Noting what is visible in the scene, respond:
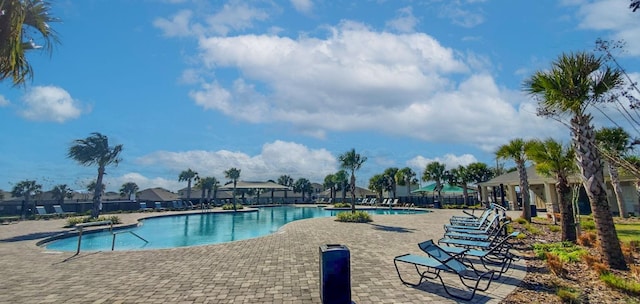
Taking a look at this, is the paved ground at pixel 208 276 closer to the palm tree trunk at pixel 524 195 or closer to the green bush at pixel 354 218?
the green bush at pixel 354 218

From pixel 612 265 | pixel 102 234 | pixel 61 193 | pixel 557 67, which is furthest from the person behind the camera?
pixel 61 193

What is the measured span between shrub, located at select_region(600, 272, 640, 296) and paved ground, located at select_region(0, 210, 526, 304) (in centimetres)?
133

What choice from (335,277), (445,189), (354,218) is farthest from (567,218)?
(445,189)

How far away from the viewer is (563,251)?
26.0 ft

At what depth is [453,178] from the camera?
A: 41406 mm

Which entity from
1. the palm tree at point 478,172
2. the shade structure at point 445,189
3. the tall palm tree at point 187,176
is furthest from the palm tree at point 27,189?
the palm tree at point 478,172

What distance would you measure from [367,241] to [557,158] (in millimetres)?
7763

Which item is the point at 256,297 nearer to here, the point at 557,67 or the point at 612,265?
the point at 612,265

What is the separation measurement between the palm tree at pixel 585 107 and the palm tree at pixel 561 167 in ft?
10.3

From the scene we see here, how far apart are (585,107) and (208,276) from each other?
970cm

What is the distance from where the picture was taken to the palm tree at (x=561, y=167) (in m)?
9.41

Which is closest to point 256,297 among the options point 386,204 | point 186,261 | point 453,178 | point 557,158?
point 186,261

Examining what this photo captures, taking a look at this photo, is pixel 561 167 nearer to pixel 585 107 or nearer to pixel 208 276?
pixel 585 107

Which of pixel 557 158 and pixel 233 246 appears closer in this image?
pixel 233 246
